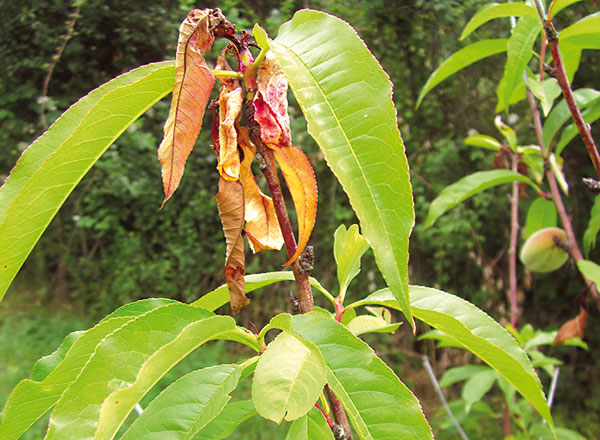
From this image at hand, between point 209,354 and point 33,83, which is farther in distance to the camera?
point 209,354

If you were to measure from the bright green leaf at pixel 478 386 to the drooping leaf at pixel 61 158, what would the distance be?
62.3 inches

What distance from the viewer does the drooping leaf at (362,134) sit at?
0.33 metres

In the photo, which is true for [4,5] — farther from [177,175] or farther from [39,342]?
[177,175]

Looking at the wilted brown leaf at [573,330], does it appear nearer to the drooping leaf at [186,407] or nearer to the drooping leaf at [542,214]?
the drooping leaf at [542,214]

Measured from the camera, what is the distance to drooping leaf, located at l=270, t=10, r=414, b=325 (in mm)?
328

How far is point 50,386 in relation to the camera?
415 mm

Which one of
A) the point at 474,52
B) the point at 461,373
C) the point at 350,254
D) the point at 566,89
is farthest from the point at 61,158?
the point at 461,373

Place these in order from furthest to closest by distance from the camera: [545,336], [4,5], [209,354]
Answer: [209,354]
[4,5]
[545,336]

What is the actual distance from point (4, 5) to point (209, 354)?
8.43 feet

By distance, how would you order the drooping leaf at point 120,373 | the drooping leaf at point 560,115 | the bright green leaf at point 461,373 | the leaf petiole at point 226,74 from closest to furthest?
the drooping leaf at point 120,373
the leaf petiole at point 226,74
the drooping leaf at point 560,115
the bright green leaf at point 461,373

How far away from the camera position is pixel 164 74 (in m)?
0.41

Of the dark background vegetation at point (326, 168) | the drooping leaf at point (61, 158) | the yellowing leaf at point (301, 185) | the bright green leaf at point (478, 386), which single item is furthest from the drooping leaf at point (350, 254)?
the dark background vegetation at point (326, 168)

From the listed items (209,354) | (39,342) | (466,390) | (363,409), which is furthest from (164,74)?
(39,342)

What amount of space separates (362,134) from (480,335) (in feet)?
0.82
